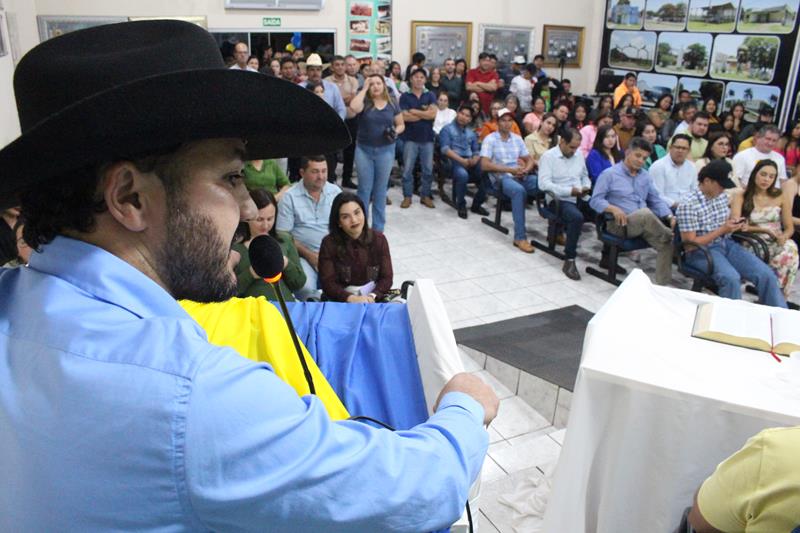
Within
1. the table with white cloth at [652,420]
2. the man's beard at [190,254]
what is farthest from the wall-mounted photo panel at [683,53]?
the man's beard at [190,254]

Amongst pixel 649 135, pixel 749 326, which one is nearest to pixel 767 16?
pixel 649 135

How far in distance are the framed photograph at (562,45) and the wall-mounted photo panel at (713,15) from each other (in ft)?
6.79

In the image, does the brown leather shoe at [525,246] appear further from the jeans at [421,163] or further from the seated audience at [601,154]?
the jeans at [421,163]

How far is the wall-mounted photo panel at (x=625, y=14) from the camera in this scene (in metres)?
10.0

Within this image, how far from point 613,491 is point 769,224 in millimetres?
3424

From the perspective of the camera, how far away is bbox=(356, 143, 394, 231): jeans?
5.54 meters

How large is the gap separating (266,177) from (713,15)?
7587mm

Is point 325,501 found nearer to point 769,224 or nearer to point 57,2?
point 769,224

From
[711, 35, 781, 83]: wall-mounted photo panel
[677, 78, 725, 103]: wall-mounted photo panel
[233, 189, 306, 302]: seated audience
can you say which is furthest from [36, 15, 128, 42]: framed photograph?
[711, 35, 781, 83]: wall-mounted photo panel

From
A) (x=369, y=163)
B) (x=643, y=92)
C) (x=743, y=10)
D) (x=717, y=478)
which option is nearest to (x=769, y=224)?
(x=369, y=163)

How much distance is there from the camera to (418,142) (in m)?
6.69

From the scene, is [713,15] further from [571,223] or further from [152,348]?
[152,348]

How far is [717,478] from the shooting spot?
50.2 inches

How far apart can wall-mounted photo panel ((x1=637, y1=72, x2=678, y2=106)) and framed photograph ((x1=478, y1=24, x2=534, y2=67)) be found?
1.94m
